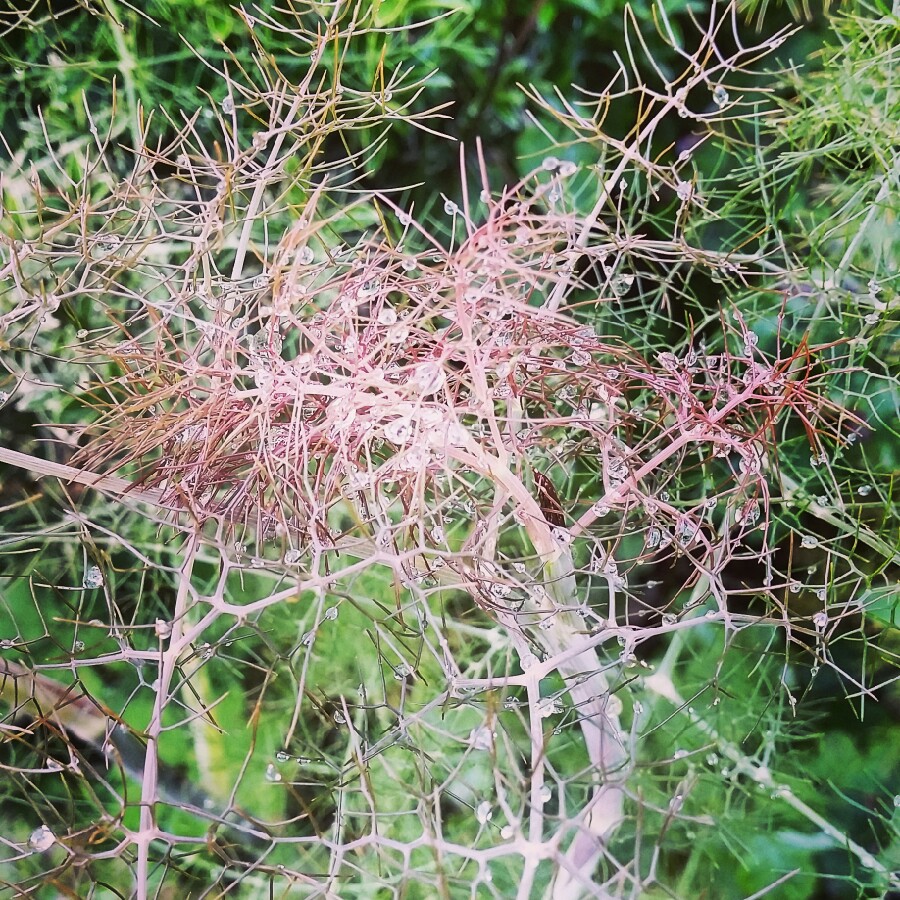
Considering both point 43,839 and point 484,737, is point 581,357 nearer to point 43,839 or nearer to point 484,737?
point 484,737

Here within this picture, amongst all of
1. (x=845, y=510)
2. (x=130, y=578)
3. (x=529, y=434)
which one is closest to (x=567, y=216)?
(x=529, y=434)

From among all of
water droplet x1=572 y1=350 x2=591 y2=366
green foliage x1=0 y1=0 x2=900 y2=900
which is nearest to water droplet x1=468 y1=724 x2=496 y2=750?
green foliage x1=0 y1=0 x2=900 y2=900

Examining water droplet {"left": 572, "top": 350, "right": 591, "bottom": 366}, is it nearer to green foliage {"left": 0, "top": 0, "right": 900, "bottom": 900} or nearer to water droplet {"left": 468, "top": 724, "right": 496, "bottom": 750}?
green foliage {"left": 0, "top": 0, "right": 900, "bottom": 900}

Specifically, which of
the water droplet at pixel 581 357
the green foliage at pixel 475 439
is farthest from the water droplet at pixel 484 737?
the water droplet at pixel 581 357

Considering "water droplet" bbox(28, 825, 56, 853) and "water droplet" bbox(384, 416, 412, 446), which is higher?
"water droplet" bbox(384, 416, 412, 446)

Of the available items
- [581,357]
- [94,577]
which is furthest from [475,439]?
[94,577]

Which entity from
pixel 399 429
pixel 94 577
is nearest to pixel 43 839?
pixel 94 577

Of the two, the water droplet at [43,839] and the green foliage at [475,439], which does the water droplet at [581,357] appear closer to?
the green foliage at [475,439]

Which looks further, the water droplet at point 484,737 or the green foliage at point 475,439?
the green foliage at point 475,439

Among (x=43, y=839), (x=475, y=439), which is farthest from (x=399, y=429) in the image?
(x=43, y=839)

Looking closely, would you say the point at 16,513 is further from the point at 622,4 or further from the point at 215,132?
the point at 622,4

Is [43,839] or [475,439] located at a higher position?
[475,439]
